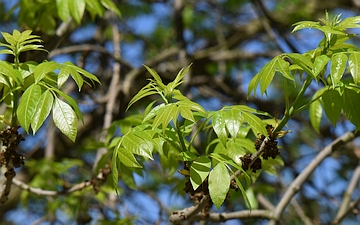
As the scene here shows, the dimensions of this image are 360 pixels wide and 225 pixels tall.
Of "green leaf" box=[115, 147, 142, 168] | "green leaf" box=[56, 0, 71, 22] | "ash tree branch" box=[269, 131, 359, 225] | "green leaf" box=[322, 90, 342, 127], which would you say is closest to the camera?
"green leaf" box=[115, 147, 142, 168]

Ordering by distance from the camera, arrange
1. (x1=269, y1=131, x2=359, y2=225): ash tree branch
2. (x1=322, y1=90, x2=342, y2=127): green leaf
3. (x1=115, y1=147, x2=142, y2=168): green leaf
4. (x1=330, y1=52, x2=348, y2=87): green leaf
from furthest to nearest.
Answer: (x1=269, y1=131, x2=359, y2=225): ash tree branch < (x1=322, y1=90, x2=342, y2=127): green leaf < (x1=115, y1=147, x2=142, y2=168): green leaf < (x1=330, y1=52, x2=348, y2=87): green leaf

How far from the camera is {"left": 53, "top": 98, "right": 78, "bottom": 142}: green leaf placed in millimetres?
1491

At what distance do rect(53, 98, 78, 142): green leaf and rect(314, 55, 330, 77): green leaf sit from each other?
0.69m

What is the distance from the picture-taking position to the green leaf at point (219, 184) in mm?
1439

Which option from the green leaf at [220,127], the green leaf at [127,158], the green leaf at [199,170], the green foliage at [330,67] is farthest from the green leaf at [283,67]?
the green leaf at [127,158]

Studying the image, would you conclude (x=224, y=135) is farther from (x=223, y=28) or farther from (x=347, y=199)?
(x=223, y=28)

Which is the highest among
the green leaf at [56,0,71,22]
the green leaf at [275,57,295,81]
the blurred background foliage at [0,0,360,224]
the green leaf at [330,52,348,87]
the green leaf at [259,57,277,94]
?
the green leaf at [330,52,348,87]

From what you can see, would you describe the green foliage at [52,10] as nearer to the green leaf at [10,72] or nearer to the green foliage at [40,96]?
the green foliage at [40,96]

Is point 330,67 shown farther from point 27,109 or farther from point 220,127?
point 27,109

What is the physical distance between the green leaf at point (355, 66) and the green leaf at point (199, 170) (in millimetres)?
469

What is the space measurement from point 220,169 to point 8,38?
78cm

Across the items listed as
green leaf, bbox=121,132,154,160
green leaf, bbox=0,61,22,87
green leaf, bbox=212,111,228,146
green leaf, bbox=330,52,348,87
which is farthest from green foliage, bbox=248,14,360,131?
green leaf, bbox=0,61,22,87

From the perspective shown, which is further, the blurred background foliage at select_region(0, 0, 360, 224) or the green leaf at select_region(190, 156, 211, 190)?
the blurred background foliage at select_region(0, 0, 360, 224)

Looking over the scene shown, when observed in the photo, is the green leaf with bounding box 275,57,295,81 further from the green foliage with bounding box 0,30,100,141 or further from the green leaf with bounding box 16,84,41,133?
the green leaf with bounding box 16,84,41,133
